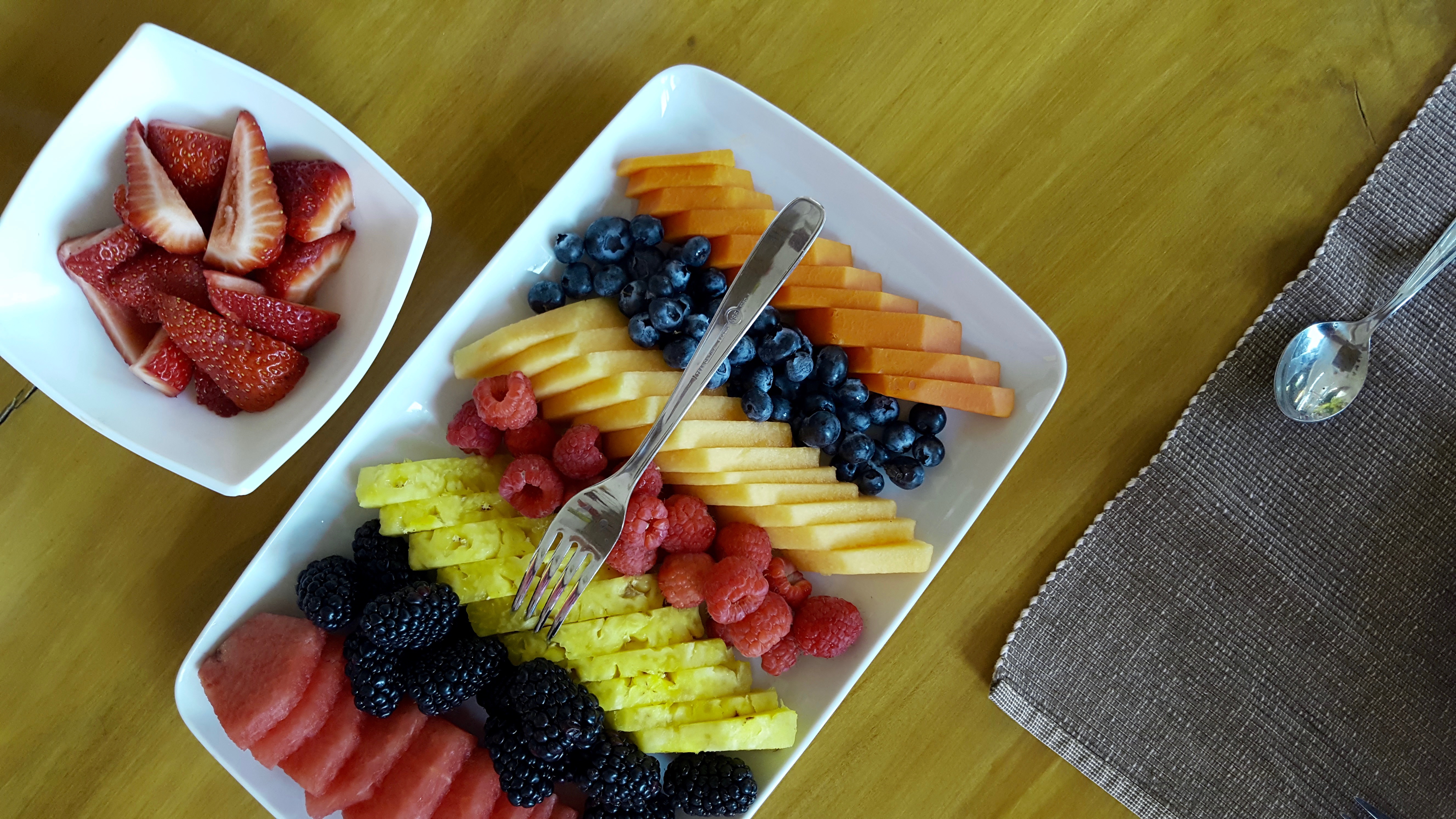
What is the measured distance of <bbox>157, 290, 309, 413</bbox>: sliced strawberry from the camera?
1.14 m

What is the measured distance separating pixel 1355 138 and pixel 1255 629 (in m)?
0.91

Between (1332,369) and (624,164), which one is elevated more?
(1332,369)

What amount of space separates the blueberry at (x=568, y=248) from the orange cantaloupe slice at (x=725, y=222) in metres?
0.18

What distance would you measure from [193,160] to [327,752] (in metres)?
0.91

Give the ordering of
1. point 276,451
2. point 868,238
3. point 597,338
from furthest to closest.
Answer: point 868,238, point 597,338, point 276,451

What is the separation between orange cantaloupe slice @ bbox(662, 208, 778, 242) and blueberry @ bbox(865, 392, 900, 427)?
1.11 feet

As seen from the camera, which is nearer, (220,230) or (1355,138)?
(220,230)

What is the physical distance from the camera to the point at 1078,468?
152 centimetres

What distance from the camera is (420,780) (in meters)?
1.28

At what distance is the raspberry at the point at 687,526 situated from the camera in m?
1.32

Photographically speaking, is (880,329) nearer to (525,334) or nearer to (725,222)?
(725,222)

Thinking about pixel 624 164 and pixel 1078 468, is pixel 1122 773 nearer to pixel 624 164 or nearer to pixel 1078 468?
pixel 1078 468

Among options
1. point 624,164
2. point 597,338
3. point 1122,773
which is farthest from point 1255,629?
point 624,164

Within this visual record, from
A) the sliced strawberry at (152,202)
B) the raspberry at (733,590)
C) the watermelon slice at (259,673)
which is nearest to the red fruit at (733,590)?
the raspberry at (733,590)
